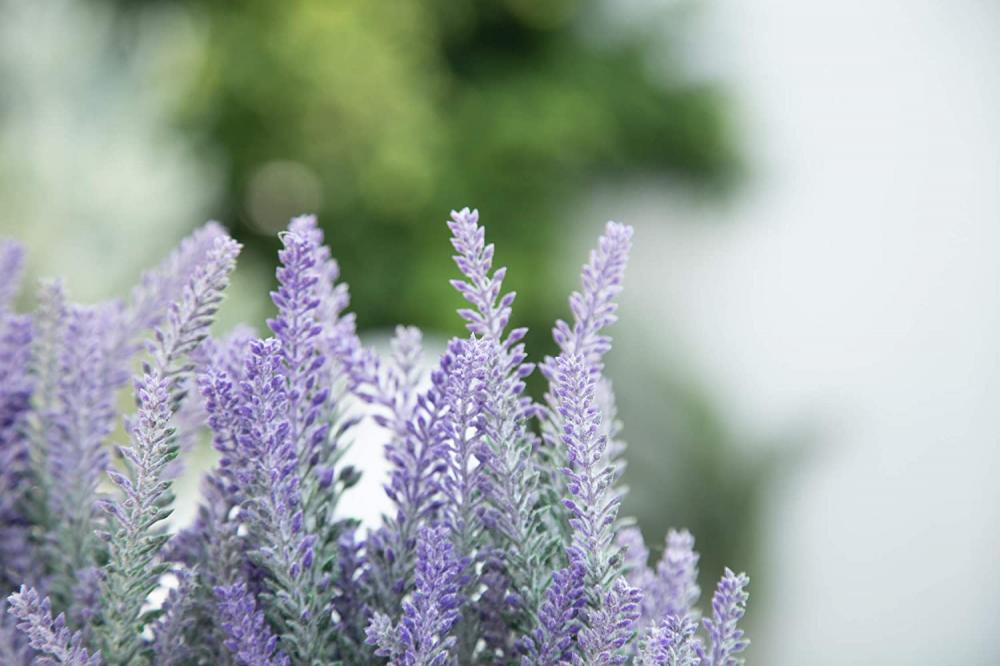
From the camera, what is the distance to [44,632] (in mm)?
688

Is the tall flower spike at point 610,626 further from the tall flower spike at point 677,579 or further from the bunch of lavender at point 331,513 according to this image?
the tall flower spike at point 677,579

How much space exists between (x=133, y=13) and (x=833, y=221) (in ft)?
21.7

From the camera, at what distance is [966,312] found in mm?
9344

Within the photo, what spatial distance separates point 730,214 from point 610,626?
33.2 feet

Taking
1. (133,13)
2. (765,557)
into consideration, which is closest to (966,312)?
(765,557)

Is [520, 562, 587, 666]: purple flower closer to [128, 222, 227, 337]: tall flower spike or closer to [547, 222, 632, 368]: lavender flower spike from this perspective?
[547, 222, 632, 368]: lavender flower spike

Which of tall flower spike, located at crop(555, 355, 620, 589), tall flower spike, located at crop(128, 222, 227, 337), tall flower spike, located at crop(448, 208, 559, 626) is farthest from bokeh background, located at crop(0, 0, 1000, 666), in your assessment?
tall flower spike, located at crop(555, 355, 620, 589)

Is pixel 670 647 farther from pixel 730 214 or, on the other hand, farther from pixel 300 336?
pixel 730 214

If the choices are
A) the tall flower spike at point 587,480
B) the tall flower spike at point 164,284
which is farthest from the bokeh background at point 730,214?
the tall flower spike at point 587,480

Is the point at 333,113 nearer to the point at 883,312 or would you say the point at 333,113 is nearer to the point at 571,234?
Result: the point at 571,234

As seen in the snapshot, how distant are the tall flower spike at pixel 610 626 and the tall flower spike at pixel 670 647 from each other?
0.02 m

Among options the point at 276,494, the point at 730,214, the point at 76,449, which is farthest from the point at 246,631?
the point at 730,214

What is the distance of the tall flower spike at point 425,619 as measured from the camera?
69 cm

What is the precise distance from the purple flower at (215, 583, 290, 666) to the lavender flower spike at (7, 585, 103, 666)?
91 mm
